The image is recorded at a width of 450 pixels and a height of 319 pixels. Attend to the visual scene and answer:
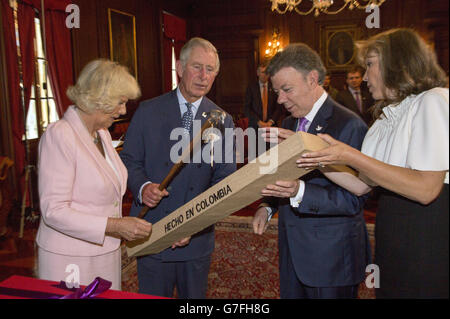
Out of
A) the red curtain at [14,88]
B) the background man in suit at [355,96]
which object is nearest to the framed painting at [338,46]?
the background man in suit at [355,96]

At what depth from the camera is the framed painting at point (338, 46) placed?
9.66m

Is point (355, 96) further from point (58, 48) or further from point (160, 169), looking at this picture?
point (160, 169)

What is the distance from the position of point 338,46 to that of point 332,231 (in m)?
8.99

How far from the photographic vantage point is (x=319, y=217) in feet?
5.69

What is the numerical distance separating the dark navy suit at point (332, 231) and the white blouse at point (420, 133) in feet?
1.56

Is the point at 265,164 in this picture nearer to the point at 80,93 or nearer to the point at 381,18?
the point at 80,93

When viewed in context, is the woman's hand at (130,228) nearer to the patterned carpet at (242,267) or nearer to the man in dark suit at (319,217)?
the man in dark suit at (319,217)

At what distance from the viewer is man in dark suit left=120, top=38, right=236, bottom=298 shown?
2047 millimetres

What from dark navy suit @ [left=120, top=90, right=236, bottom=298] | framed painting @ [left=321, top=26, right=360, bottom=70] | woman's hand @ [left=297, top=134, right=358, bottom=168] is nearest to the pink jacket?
dark navy suit @ [left=120, top=90, right=236, bottom=298]

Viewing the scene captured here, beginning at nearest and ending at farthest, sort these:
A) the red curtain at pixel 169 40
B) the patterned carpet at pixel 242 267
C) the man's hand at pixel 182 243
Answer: the man's hand at pixel 182 243
the patterned carpet at pixel 242 267
the red curtain at pixel 169 40

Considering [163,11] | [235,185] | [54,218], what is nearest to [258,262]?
[54,218]

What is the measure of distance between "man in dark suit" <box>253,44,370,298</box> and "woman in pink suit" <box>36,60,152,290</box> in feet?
2.24
